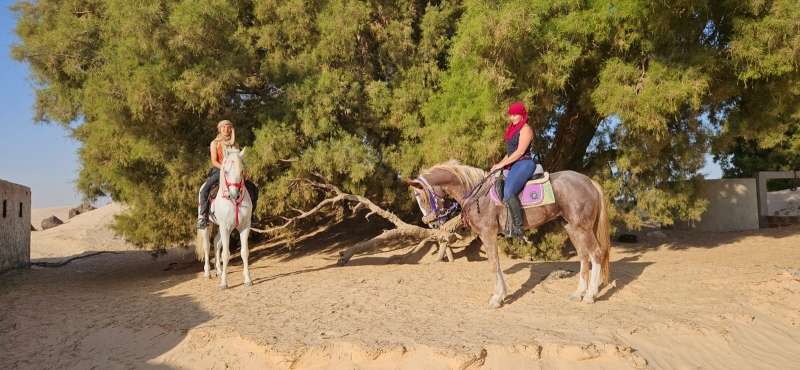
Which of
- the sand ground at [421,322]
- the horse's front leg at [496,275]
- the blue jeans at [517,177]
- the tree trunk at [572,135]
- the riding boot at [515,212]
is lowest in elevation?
the sand ground at [421,322]

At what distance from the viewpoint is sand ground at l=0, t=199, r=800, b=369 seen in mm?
5012

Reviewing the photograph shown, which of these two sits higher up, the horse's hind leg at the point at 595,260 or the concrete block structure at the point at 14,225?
the concrete block structure at the point at 14,225

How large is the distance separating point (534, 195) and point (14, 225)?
1370cm

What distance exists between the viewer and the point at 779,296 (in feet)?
24.5

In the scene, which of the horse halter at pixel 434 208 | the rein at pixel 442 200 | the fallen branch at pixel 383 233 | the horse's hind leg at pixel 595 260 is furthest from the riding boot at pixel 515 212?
the fallen branch at pixel 383 233

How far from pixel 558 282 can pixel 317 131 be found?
19.9ft

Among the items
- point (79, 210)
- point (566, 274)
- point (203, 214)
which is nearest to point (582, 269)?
point (566, 274)

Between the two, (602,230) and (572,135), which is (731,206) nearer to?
(572,135)

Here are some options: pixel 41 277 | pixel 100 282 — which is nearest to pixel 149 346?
pixel 100 282

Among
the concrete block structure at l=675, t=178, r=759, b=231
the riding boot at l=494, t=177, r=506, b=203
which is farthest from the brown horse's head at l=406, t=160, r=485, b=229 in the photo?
the concrete block structure at l=675, t=178, r=759, b=231

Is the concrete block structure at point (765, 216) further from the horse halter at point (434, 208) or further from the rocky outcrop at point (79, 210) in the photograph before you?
the rocky outcrop at point (79, 210)

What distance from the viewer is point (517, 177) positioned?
671 cm

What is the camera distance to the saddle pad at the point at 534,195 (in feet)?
22.4

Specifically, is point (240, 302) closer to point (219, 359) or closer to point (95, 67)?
point (219, 359)
